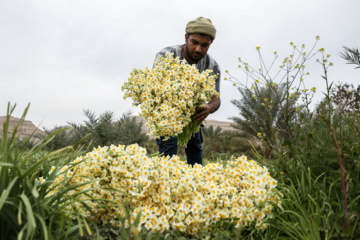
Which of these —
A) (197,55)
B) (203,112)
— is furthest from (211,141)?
(203,112)

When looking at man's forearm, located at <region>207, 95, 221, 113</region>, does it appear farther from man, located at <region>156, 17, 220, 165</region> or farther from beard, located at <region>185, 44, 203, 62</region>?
beard, located at <region>185, 44, 203, 62</region>

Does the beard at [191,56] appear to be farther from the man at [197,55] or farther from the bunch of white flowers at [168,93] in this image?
the bunch of white flowers at [168,93]

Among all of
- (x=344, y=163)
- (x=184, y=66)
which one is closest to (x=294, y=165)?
(x=344, y=163)

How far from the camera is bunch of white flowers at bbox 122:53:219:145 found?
3393 millimetres

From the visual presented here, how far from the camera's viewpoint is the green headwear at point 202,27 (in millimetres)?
4484

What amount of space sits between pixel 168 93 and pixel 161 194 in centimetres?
134

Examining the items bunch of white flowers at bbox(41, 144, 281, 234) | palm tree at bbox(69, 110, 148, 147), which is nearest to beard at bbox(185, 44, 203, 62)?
bunch of white flowers at bbox(41, 144, 281, 234)

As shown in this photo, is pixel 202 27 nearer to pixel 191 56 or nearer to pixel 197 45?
pixel 197 45

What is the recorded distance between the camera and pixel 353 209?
2512 mm

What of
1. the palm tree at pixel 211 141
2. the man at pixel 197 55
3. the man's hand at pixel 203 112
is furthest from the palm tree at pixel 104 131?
the man's hand at pixel 203 112

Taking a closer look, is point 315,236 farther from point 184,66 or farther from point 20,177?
point 184,66

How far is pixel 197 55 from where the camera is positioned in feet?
15.2

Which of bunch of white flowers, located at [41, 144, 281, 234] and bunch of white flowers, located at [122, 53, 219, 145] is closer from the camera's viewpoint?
bunch of white flowers, located at [41, 144, 281, 234]

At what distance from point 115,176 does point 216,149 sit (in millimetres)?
11373
